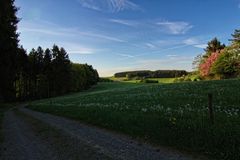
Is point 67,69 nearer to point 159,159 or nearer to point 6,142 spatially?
point 6,142

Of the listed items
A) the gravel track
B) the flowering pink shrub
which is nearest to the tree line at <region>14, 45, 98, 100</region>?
the flowering pink shrub

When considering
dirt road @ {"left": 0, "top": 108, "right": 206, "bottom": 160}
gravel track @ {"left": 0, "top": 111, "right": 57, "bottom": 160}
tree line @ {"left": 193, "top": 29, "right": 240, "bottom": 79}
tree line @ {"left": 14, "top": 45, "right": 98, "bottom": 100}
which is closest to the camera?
dirt road @ {"left": 0, "top": 108, "right": 206, "bottom": 160}

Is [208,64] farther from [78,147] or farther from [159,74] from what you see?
[78,147]

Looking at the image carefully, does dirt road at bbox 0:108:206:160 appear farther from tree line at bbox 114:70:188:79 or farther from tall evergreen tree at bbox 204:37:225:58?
tree line at bbox 114:70:188:79

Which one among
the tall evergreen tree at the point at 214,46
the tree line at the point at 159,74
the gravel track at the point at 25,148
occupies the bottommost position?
the gravel track at the point at 25,148

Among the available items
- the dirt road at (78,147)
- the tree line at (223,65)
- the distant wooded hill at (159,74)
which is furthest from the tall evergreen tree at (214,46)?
the dirt road at (78,147)

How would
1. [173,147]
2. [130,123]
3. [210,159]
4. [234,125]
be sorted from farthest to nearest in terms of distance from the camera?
1. [130,123]
2. [234,125]
3. [173,147]
4. [210,159]

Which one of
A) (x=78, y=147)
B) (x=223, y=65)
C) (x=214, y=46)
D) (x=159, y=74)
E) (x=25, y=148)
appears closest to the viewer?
(x=78, y=147)

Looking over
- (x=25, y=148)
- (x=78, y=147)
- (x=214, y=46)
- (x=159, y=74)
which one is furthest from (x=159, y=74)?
(x=78, y=147)

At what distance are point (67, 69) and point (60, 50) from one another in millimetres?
5493

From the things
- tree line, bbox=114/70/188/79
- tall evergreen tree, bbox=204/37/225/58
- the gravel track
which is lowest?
the gravel track

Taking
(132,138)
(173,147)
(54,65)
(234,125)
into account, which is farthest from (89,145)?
(54,65)

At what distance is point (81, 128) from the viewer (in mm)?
16969

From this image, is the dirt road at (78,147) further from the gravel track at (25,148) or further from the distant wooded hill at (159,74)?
the distant wooded hill at (159,74)
